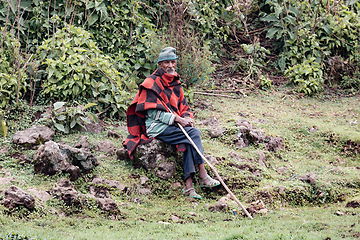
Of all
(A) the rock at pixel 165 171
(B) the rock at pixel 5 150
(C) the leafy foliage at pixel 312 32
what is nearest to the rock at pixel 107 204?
(A) the rock at pixel 165 171

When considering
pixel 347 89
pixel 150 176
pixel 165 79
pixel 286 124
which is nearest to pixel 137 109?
pixel 165 79

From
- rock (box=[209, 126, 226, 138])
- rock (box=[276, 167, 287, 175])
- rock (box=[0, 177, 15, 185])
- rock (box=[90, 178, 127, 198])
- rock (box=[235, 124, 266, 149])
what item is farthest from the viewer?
rock (box=[209, 126, 226, 138])

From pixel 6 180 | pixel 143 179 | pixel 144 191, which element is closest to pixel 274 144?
pixel 143 179

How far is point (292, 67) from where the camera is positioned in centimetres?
1068

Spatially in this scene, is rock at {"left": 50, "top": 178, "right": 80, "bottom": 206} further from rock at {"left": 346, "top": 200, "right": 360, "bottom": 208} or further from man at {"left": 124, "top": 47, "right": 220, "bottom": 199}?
rock at {"left": 346, "top": 200, "right": 360, "bottom": 208}

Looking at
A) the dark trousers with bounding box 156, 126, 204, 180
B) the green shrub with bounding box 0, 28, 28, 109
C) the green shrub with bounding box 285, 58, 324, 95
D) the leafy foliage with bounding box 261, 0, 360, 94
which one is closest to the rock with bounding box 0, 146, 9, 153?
the green shrub with bounding box 0, 28, 28, 109

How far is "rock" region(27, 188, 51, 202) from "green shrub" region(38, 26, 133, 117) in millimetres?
2879

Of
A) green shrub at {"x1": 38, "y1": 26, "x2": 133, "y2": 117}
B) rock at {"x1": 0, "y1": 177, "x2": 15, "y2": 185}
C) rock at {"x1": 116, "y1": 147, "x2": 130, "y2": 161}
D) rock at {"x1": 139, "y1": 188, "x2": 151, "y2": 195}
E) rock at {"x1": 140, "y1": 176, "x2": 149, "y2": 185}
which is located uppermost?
green shrub at {"x1": 38, "y1": 26, "x2": 133, "y2": 117}

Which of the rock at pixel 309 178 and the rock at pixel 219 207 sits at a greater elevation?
the rock at pixel 219 207

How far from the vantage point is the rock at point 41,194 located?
175 inches

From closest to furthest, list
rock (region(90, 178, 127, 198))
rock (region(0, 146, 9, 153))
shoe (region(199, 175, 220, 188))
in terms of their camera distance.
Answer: rock (region(90, 178, 127, 198)) → shoe (region(199, 175, 220, 188)) → rock (region(0, 146, 9, 153))

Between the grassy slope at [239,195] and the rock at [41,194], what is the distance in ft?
0.33

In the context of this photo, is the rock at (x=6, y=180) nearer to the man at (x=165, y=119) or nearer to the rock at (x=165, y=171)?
the man at (x=165, y=119)

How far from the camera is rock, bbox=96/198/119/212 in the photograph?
178 inches
